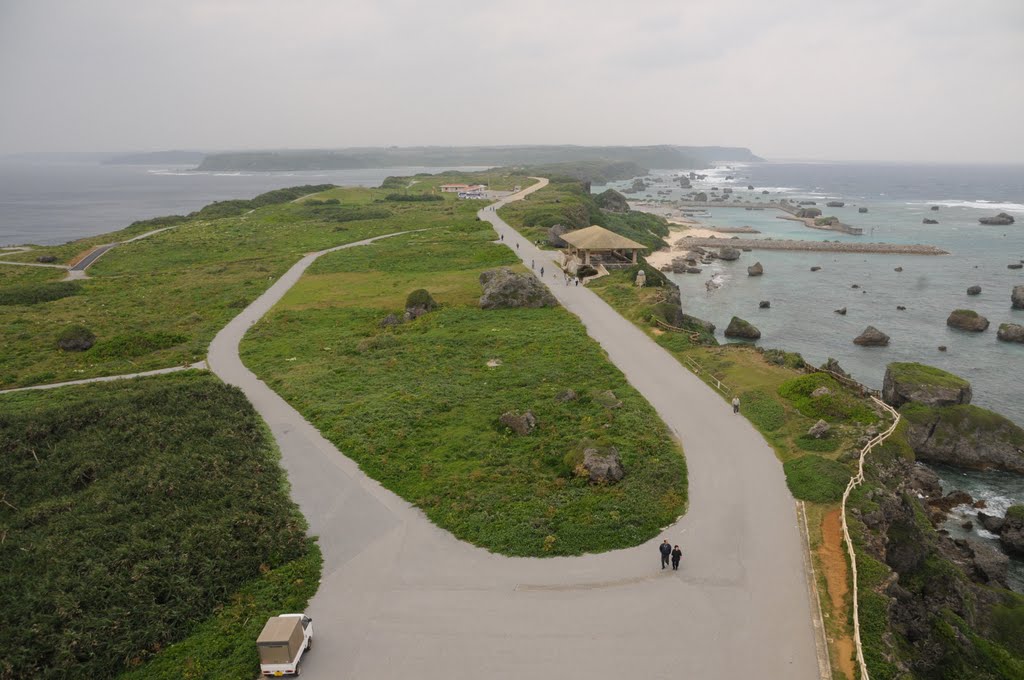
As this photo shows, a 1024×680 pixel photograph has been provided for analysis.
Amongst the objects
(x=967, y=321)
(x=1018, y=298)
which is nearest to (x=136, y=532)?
(x=967, y=321)

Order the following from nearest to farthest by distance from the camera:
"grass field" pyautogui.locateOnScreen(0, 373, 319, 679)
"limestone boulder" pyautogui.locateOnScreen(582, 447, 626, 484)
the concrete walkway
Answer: "grass field" pyautogui.locateOnScreen(0, 373, 319, 679), "limestone boulder" pyautogui.locateOnScreen(582, 447, 626, 484), the concrete walkway

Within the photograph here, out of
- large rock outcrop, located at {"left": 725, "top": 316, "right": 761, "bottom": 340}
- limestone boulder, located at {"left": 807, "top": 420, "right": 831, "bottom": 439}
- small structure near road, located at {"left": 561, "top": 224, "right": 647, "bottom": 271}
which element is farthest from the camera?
small structure near road, located at {"left": 561, "top": 224, "right": 647, "bottom": 271}

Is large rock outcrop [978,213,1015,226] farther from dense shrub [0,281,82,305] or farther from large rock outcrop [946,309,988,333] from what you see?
dense shrub [0,281,82,305]

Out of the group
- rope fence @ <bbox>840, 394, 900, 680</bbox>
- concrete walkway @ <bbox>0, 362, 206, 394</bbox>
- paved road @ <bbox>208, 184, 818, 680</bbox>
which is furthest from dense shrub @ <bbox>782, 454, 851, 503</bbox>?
concrete walkway @ <bbox>0, 362, 206, 394</bbox>

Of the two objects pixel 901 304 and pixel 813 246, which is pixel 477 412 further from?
pixel 813 246

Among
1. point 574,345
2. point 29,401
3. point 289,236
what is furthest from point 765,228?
point 29,401

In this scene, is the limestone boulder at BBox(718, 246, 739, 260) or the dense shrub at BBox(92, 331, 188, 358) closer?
the dense shrub at BBox(92, 331, 188, 358)

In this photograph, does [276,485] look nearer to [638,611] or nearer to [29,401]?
[638,611]

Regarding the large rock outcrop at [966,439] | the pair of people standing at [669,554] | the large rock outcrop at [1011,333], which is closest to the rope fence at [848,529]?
the pair of people standing at [669,554]
